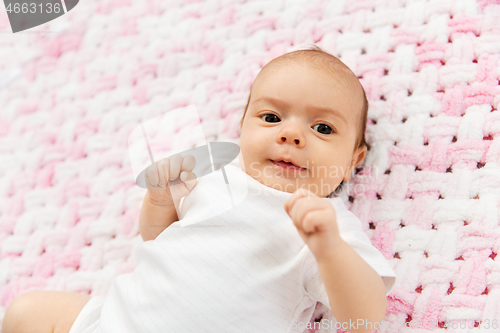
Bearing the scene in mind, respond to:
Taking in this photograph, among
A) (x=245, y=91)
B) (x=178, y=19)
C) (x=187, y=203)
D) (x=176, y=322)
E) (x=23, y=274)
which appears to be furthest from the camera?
(x=178, y=19)

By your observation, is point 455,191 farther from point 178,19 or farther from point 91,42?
point 91,42

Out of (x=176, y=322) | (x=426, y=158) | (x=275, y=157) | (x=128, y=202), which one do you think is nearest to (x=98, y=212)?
(x=128, y=202)

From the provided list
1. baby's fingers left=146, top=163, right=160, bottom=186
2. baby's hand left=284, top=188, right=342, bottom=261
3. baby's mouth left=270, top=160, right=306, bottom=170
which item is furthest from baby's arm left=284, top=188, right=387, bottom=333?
baby's fingers left=146, top=163, right=160, bottom=186

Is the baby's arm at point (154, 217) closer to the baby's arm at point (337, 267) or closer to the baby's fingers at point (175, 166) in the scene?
the baby's fingers at point (175, 166)

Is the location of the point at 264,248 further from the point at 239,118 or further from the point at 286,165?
the point at 239,118

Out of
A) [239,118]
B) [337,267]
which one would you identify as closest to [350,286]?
[337,267]

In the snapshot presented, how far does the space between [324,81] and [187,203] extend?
425 millimetres

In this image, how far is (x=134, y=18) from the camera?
1.29 m

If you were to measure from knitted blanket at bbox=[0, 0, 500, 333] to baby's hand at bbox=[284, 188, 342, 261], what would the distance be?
0.33 metres

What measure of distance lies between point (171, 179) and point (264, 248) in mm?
273

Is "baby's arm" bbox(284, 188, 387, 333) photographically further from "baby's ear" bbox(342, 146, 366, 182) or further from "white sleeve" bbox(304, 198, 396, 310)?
"baby's ear" bbox(342, 146, 366, 182)

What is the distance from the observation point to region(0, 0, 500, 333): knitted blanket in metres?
0.92

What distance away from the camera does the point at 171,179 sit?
0.92 m

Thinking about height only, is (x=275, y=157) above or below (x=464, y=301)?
above
